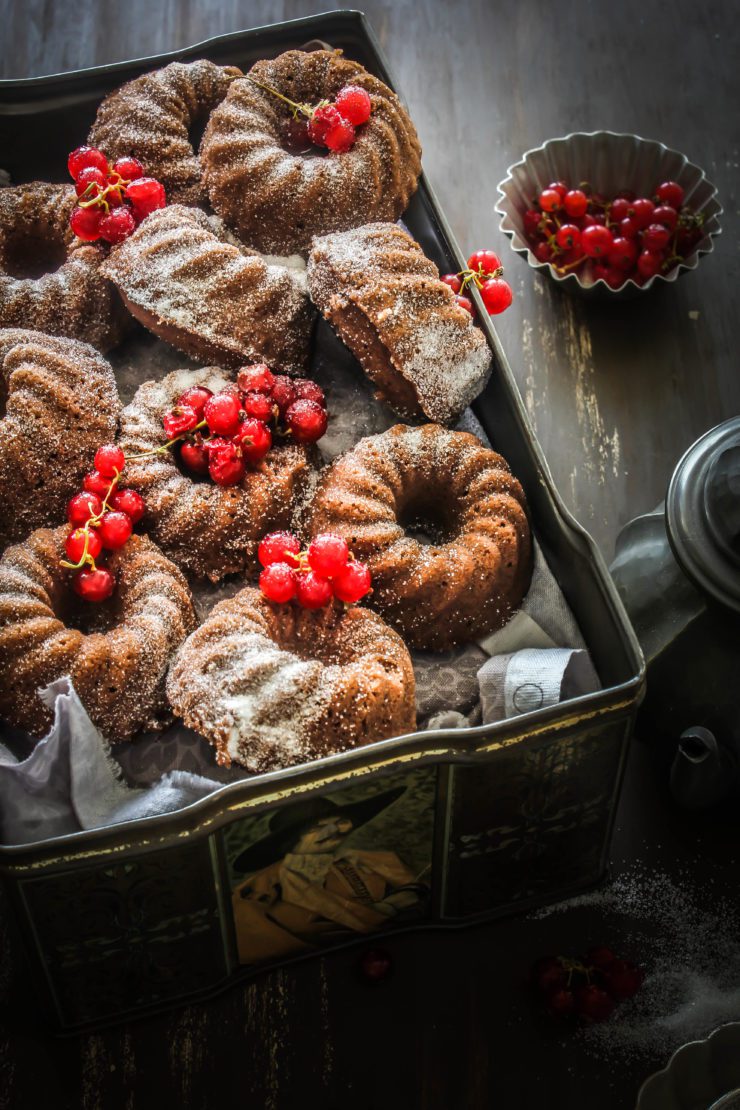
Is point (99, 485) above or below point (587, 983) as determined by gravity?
above

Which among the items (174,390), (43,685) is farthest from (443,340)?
(43,685)

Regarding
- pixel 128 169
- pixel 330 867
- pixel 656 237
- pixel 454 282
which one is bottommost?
pixel 330 867

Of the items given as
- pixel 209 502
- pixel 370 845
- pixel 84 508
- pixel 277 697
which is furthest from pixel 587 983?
pixel 84 508

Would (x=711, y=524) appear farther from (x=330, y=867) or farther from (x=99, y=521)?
(x=99, y=521)

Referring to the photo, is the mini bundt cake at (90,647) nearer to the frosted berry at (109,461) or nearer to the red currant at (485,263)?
the frosted berry at (109,461)

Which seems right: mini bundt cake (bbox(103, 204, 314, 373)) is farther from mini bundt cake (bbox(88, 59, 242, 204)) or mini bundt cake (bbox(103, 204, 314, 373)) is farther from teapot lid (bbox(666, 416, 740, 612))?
teapot lid (bbox(666, 416, 740, 612))

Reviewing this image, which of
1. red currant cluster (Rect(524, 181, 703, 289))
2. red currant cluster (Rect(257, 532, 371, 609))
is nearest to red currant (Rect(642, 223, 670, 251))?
red currant cluster (Rect(524, 181, 703, 289))
